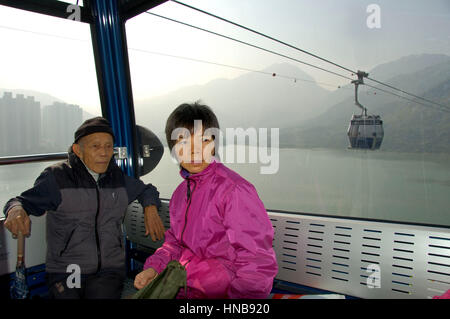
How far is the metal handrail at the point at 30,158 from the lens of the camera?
2002 mm

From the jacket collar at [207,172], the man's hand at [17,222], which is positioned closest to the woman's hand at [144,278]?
the jacket collar at [207,172]

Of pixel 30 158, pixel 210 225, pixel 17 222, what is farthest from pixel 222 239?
pixel 30 158

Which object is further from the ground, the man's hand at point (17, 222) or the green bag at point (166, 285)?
the man's hand at point (17, 222)

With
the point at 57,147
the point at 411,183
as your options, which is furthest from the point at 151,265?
the point at 411,183

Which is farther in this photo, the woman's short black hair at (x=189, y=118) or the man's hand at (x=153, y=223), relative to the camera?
the man's hand at (x=153, y=223)

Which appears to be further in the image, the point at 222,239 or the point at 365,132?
the point at 365,132

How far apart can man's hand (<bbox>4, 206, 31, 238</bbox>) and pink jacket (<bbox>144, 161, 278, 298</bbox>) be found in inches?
26.6

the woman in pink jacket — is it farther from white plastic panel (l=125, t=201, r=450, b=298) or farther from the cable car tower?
the cable car tower

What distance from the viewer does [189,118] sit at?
126 centimetres

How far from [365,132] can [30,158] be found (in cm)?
546

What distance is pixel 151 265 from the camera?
1320mm

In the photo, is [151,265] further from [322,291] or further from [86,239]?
[322,291]

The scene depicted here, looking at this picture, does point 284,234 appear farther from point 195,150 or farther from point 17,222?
point 17,222

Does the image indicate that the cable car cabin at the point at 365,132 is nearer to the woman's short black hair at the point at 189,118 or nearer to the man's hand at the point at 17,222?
the woman's short black hair at the point at 189,118
